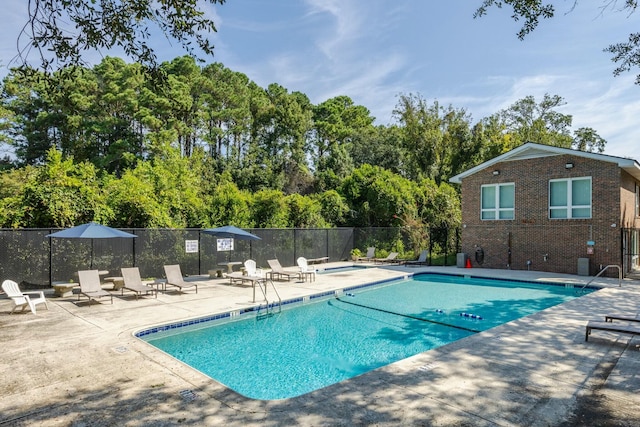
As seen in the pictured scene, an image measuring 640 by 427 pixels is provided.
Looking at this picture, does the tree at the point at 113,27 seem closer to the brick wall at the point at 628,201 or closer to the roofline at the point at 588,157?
the roofline at the point at 588,157

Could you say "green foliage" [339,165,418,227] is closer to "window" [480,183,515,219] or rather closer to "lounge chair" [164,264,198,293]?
"window" [480,183,515,219]

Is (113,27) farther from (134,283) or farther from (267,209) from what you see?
(267,209)

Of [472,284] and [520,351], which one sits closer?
[520,351]

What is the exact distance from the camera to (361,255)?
21766mm

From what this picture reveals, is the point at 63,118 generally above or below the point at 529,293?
above

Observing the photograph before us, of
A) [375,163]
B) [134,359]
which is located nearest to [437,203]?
[375,163]

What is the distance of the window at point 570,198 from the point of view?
14.9 m

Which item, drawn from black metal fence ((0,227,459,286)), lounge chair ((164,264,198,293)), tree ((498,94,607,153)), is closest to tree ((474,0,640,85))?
lounge chair ((164,264,198,293))

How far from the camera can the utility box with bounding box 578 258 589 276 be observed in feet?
47.3

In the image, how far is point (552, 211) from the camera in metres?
15.7

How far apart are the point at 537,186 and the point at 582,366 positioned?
12470mm

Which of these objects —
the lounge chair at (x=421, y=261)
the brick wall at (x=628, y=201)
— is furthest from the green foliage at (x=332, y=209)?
the brick wall at (x=628, y=201)

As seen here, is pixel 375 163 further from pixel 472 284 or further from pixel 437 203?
pixel 472 284

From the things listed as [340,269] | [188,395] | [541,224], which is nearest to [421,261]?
[340,269]
